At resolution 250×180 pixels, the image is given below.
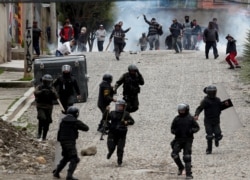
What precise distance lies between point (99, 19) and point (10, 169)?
142ft

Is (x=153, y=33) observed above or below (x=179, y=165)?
above

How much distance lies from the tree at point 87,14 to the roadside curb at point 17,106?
29.7 m

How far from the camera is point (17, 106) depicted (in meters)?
26.4

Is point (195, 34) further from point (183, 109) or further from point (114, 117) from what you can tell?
point (183, 109)

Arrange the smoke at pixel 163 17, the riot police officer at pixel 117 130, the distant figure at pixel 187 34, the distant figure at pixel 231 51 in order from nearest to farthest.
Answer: the riot police officer at pixel 117 130
the distant figure at pixel 231 51
the distant figure at pixel 187 34
the smoke at pixel 163 17

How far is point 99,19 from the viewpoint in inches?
2406

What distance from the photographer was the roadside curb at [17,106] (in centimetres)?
2467

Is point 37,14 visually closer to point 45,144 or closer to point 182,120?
point 45,144

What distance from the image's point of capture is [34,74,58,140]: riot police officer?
70.6ft

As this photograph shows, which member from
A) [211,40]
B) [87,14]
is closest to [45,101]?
[211,40]

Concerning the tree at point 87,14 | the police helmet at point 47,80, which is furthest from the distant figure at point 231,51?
the tree at point 87,14

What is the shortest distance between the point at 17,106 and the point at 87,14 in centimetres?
3340

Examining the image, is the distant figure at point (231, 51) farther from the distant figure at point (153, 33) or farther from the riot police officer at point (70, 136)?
the riot police officer at point (70, 136)

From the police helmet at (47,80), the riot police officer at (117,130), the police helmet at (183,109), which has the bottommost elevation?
the riot police officer at (117,130)
